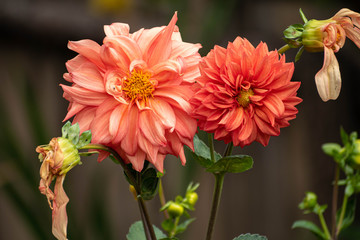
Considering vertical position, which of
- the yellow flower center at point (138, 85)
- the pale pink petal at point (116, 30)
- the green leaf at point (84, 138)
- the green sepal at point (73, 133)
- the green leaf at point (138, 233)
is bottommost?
the green leaf at point (138, 233)

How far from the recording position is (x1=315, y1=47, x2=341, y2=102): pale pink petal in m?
0.42

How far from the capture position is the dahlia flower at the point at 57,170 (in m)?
0.41

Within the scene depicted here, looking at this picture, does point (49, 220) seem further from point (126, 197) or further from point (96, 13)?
point (96, 13)

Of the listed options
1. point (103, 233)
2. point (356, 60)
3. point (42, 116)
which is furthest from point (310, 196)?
point (356, 60)

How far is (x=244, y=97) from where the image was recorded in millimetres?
422

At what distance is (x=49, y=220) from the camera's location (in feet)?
3.42

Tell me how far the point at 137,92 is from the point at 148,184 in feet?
0.30

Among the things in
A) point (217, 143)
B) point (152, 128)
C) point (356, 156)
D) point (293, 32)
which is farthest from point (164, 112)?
point (217, 143)

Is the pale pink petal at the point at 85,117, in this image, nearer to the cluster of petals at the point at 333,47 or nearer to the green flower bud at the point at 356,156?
the cluster of petals at the point at 333,47

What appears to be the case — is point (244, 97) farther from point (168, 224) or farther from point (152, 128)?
point (168, 224)

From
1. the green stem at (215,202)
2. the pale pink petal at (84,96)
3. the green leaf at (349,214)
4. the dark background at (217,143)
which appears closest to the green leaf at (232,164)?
the green stem at (215,202)

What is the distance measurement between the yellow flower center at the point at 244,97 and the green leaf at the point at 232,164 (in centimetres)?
5

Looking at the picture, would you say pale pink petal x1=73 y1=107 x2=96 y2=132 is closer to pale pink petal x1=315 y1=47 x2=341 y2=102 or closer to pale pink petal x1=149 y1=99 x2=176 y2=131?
pale pink petal x1=149 y1=99 x2=176 y2=131

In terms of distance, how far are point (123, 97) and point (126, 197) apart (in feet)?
3.52
